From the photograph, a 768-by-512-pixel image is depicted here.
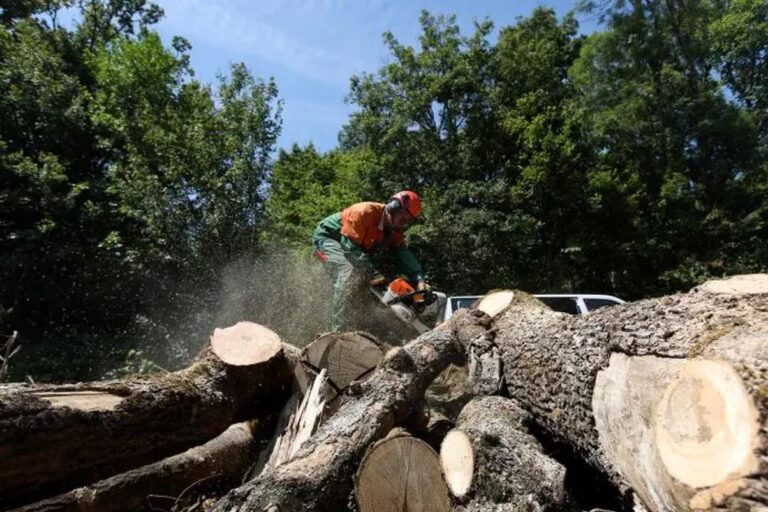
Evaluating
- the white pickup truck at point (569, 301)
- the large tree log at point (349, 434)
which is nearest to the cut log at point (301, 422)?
the large tree log at point (349, 434)

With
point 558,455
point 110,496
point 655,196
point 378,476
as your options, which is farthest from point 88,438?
point 655,196

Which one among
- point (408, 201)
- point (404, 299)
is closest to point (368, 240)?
point (408, 201)

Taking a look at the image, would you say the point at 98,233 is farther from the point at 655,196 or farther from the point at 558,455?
the point at 655,196

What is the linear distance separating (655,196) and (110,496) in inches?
682

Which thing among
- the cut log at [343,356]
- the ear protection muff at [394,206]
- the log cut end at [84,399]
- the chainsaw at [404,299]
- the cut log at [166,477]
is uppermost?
the ear protection muff at [394,206]

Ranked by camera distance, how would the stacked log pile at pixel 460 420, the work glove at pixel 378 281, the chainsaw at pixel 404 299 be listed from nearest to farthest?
1. the stacked log pile at pixel 460 420
2. the chainsaw at pixel 404 299
3. the work glove at pixel 378 281

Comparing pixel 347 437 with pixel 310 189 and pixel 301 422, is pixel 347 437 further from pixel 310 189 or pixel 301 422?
pixel 310 189

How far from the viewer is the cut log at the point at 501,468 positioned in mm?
2244

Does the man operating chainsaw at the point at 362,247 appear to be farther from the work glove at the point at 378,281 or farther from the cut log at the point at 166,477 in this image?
the cut log at the point at 166,477

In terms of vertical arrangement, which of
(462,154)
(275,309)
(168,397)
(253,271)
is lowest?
(168,397)

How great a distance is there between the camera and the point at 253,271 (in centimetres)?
915

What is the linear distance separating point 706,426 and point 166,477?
3.14 m

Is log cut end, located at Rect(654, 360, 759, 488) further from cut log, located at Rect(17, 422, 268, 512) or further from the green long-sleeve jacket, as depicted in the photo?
the green long-sleeve jacket

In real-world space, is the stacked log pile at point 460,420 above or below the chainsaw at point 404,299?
below
